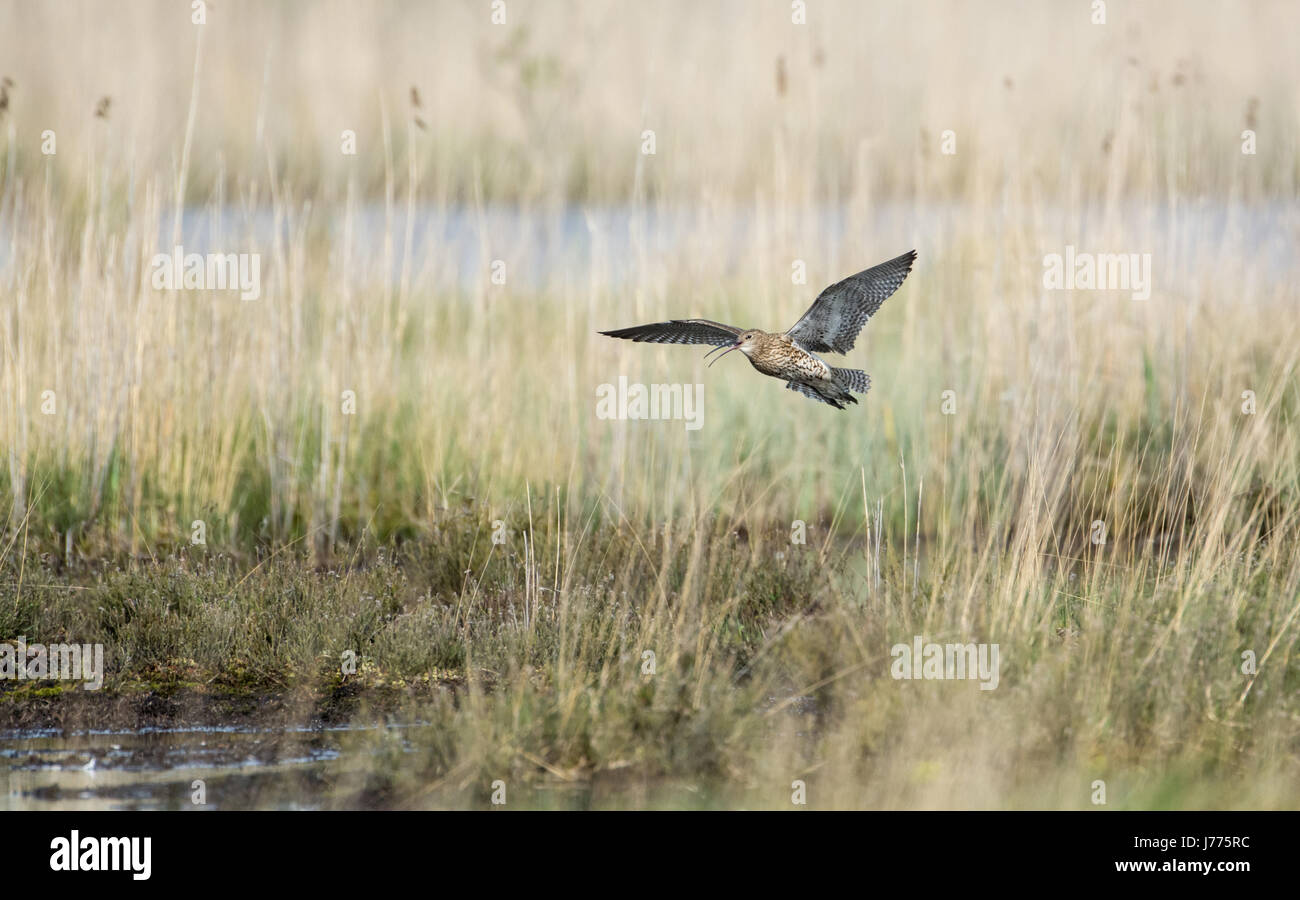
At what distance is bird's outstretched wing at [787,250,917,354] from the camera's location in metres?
5.04

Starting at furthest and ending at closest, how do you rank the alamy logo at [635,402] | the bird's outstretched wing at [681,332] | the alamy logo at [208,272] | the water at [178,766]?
the alamy logo at [208,272], the alamy logo at [635,402], the bird's outstretched wing at [681,332], the water at [178,766]

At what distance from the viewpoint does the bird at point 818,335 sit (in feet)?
16.4

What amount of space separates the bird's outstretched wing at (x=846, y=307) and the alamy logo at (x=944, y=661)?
112 centimetres

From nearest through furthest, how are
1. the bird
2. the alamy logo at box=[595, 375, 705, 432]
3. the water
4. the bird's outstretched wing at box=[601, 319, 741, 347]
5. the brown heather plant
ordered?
the water, the brown heather plant, the bird's outstretched wing at box=[601, 319, 741, 347], the bird, the alamy logo at box=[595, 375, 705, 432]

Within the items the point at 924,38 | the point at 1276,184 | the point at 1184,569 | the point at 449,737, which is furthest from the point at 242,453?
the point at 924,38

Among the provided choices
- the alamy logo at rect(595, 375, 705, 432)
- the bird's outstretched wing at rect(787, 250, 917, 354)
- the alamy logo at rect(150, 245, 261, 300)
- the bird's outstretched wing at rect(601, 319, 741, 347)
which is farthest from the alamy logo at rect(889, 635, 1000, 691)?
the alamy logo at rect(150, 245, 261, 300)

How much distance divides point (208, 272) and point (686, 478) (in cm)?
245

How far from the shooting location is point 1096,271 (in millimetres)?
6934

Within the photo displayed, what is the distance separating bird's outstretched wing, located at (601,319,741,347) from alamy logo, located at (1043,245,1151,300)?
232cm

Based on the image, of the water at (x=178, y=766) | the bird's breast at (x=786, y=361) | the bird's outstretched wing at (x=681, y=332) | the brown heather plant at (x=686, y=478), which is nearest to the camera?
the water at (x=178, y=766)

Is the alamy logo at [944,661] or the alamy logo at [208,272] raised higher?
the alamy logo at [208,272]

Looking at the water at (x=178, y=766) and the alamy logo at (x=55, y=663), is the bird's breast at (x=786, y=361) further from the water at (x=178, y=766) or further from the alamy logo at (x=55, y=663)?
the alamy logo at (x=55, y=663)

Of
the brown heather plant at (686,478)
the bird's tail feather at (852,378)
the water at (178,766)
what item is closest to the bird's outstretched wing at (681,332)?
the bird's tail feather at (852,378)

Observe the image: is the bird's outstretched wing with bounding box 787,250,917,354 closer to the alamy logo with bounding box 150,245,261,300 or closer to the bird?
the bird
